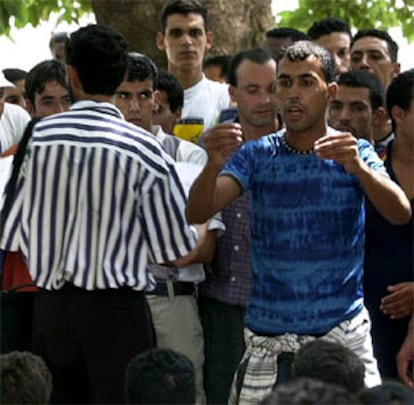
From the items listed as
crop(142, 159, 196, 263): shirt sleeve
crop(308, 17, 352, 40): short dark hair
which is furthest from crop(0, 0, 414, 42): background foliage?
crop(142, 159, 196, 263): shirt sleeve

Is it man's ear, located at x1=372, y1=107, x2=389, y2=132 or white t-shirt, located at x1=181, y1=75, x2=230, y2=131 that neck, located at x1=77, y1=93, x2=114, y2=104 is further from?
white t-shirt, located at x1=181, y1=75, x2=230, y2=131

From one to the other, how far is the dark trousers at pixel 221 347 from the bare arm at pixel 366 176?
4.89ft

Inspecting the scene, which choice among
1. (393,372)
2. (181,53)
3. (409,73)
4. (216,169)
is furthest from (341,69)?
(216,169)

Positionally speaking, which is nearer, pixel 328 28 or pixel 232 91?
pixel 232 91

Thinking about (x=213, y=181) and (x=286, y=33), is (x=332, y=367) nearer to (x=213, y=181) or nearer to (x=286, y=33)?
(x=213, y=181)

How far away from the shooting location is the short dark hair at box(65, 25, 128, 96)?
592cm

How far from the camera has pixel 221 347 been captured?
283 inches

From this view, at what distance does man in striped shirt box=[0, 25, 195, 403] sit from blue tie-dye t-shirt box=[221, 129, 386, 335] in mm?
378

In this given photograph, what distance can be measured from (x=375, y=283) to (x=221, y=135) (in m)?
1.39

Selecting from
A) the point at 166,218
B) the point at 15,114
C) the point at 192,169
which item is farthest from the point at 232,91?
the point at 166,218

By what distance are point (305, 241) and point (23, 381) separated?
1542 mm

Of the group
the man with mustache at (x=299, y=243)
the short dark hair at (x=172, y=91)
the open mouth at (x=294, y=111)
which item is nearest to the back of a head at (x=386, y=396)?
the man with mustache at (x=299, y=243)

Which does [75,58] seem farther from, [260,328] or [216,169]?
[260,328]

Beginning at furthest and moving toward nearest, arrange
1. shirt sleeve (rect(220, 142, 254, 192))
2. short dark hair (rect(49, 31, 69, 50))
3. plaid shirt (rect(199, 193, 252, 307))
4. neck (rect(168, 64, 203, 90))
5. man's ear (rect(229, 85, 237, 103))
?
short dark hair (rect(49, 31, 69, 50)) < neck (rect(168, 64, 203, 90)) < man's ear (rect(229, 85, 237, 103)) < plaid shirt (rect(199, 193, 252, 307)) < shirt sleeve (rect(220, 142, 254, 192))
